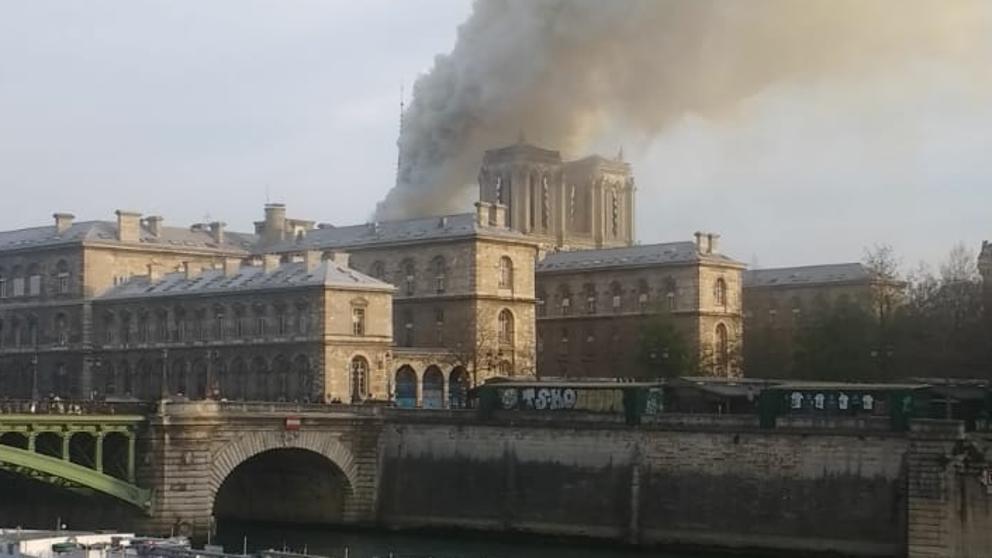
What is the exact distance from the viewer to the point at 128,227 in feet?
409

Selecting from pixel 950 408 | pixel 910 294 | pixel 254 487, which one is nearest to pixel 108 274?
pixel 254 487

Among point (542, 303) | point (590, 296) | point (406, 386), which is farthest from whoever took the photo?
point (542, 303)

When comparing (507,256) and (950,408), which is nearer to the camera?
(950,408)

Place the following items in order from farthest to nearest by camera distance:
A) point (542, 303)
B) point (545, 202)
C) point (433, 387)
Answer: point (545, 202)
point (542, 303)
point (433, 387)

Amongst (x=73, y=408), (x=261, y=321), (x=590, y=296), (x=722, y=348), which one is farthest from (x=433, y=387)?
(x=73, y=408)

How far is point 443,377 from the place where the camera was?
11506 cm

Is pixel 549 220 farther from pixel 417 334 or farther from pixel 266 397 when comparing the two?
pixel 266 397

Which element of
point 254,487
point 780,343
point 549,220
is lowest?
point 254,487

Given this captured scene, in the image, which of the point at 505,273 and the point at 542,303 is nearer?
the point at 505,273

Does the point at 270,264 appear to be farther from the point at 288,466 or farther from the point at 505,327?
the point at 288,466

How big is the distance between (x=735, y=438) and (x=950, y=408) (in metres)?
9.19

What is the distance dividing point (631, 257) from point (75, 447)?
59870 mm

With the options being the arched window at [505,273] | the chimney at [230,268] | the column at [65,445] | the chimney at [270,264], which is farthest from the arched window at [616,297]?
the column at [65,445]

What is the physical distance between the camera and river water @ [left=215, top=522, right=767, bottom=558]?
7688 cm
